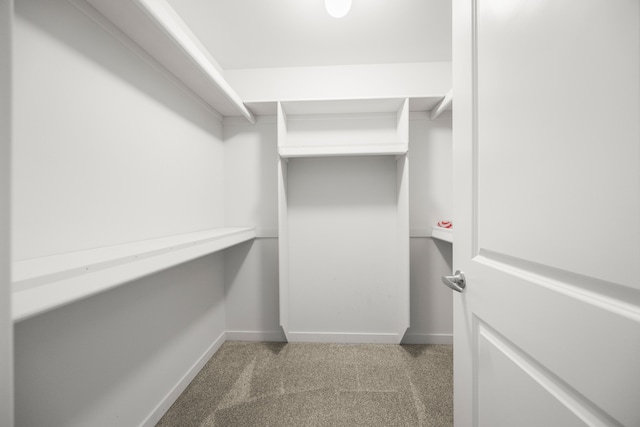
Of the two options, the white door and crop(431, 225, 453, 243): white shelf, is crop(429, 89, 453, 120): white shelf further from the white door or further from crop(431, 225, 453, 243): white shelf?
the white door

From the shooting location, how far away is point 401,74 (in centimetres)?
192

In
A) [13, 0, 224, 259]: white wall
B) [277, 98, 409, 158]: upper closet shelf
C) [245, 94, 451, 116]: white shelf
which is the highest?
[245, 94, 451, 116]: white shelf

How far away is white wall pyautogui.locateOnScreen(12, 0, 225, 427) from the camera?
0.71 meters

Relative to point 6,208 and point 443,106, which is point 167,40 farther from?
point 443,106

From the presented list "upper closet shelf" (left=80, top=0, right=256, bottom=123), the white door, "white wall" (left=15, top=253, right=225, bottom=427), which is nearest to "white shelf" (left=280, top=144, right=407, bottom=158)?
"upper closet shelf" (left=80, top=0, right=256, bottom=123)

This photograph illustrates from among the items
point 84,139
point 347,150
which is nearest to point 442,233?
point 347,150

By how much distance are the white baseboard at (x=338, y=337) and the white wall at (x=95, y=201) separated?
31.8 inches

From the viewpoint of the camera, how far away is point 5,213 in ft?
1.28

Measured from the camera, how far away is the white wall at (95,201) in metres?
0.71

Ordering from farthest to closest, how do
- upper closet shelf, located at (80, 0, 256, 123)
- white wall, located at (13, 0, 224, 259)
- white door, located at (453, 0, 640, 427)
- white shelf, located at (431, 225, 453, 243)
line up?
1. white shelf, located at (431, 225, 453, 243)
2. upper closet shelf, located at (80, 0, 256, 123)
3. white wall, located at (13, 0, 224, 259)
4. white door, located at (453, 0, 640, 427)

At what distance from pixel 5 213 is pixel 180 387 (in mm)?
1440

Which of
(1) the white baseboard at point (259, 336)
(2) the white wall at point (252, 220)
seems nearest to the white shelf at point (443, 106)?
(2) the white wall at point (252, 220)

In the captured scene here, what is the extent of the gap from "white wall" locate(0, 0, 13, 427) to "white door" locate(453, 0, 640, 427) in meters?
0.96

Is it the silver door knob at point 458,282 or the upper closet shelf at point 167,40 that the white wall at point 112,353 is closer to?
the upper closet shelf at point 167,40
